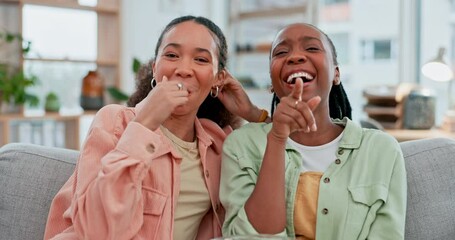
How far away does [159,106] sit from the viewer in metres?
1.36

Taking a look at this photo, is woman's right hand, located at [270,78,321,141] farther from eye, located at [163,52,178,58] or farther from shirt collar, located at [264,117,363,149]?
eye, located at [163,52,178,58]

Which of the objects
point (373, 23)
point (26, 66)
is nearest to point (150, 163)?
point (26, 66)

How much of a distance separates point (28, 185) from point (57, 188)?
0.08 meters

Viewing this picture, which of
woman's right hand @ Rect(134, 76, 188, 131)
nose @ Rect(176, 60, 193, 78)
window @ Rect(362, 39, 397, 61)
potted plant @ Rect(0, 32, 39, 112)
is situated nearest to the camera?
woman's right hand @ Rect(134, 76, 188, 131)

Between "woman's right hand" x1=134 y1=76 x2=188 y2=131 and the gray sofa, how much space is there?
446 mm

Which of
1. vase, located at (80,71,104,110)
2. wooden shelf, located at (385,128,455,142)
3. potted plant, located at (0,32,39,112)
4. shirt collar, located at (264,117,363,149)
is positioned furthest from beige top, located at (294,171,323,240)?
vase, located at (80,71,104,110)

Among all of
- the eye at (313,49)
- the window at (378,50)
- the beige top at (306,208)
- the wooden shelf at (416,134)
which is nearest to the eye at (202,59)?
the eye at (313,49)

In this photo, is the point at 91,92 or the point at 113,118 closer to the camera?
the point at 113,118

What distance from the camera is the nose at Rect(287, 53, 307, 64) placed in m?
1.51

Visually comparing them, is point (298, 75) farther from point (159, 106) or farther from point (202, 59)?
→ point (159, 106)

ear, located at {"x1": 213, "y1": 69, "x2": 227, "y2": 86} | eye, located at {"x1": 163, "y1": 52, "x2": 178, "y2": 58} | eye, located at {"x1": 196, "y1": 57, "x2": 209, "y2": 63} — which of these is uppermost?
eye, located at {"x1": 163, "y1": 52, "x2": 178, "y2": 58}

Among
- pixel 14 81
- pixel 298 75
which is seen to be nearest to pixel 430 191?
pixel 298 75

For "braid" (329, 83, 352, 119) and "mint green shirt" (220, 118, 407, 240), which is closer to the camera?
"mint green shirt" (220, 118, 407, 240)

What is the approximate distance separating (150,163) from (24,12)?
3627mm
